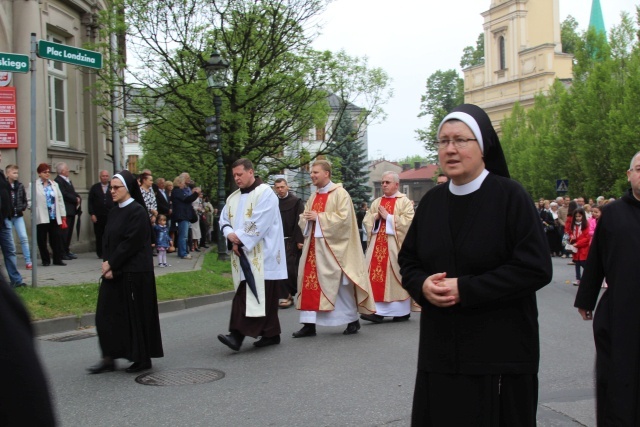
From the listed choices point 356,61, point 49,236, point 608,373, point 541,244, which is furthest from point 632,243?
point 356,61

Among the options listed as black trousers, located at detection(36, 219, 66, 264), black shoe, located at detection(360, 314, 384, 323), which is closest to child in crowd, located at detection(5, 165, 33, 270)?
black trousers, located at detection(36, 219, 66, 264)

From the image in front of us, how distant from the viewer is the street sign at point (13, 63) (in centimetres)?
1056

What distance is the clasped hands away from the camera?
3.36 m

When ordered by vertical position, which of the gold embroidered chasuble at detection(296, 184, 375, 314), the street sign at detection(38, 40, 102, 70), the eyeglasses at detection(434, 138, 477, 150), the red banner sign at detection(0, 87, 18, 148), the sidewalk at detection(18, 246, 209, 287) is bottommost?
the sidewalk at detection(18, 246, 209, 287)

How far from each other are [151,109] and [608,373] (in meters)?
17.5

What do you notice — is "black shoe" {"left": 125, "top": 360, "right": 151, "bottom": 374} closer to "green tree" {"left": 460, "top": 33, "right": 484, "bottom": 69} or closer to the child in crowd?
the child in crowd

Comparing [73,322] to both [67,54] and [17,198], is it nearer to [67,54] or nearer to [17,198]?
[17,198]

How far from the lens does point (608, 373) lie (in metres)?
4.38

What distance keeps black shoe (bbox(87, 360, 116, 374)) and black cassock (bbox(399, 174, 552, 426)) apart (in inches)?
185

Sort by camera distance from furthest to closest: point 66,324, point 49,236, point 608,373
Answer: point 49,236
point 66,324
point 608,373

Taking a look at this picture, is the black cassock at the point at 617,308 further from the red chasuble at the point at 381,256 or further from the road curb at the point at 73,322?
the road curb at the point at 73,322

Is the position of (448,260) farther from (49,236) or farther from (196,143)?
(196,143)

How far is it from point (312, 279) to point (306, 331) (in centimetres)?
70

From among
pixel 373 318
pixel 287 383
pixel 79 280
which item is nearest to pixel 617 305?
pixel 287 383
